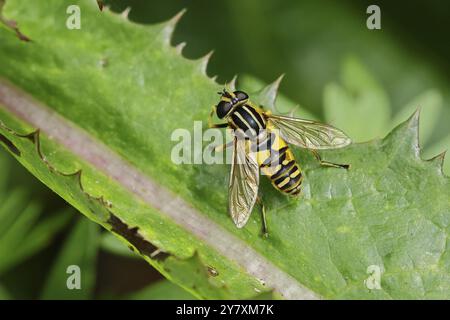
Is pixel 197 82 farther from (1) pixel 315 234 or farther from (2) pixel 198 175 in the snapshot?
(1) pixel 315 234

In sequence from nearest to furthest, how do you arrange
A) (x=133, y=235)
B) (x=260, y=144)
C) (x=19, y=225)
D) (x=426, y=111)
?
(x=133, y=235)
(x=260, y=144)
(x=19, y=225)
(x=426, y=111)

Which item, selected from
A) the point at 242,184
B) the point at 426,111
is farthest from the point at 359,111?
the point at 242,184

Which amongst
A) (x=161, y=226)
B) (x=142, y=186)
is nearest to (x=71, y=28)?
(x=142, y=186)

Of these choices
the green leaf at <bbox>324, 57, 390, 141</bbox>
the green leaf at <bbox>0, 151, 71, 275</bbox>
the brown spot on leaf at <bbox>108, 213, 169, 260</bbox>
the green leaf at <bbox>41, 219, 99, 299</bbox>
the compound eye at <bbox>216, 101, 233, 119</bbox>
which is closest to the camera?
the brown spot on leaf at <bbox>108, 213, 169, 260</bbox>

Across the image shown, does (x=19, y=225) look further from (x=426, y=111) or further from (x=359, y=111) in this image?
(x=426, y=111)

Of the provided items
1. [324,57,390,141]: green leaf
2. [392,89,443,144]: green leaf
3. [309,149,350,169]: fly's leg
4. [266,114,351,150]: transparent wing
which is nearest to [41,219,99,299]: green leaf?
[266,114,351,150]: transparent wing

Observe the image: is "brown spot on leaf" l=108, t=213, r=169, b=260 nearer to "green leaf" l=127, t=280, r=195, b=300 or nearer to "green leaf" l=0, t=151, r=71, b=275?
"green leaf" l=127, t=280, r=195, b=300

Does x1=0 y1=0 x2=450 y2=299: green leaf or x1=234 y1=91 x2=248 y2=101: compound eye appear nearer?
x1=0 y1=0 x2=450 y2=299: green leaf
